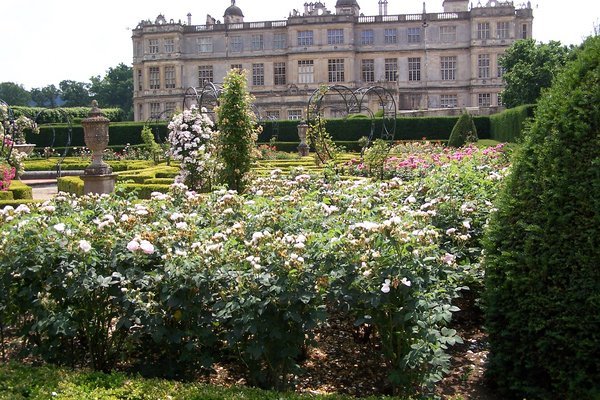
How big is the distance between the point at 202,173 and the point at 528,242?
8.05 meters

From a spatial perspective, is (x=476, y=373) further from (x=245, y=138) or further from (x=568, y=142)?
(x=245, y=138)

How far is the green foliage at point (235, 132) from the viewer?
10.4 meters

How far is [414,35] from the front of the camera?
48.9 meters

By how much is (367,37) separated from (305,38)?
15.0 ft

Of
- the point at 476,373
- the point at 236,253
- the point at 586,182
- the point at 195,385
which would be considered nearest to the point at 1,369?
the point at 195,385

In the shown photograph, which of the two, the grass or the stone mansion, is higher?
the stone mansion

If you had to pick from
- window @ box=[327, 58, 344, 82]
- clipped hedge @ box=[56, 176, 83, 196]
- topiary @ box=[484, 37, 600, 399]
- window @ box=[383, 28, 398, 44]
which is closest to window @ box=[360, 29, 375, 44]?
window @ box=[383, 28, 398, 44]

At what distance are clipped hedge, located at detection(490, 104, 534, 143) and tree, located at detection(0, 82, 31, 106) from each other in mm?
67107

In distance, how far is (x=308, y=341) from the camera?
3643mm

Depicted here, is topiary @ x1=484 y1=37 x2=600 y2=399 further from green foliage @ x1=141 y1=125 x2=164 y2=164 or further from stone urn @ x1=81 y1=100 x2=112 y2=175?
green foliage @ x1=141 y1=125 x2=164 y2=164

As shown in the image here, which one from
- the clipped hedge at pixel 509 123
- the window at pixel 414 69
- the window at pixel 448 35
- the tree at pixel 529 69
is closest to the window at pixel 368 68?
the window at pixel 414 69

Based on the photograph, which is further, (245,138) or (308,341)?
(245,138)

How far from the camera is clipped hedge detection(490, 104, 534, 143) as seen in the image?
24422mm

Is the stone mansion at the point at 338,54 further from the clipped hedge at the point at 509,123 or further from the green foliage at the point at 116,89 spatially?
the green foliage at the point at 116,89
